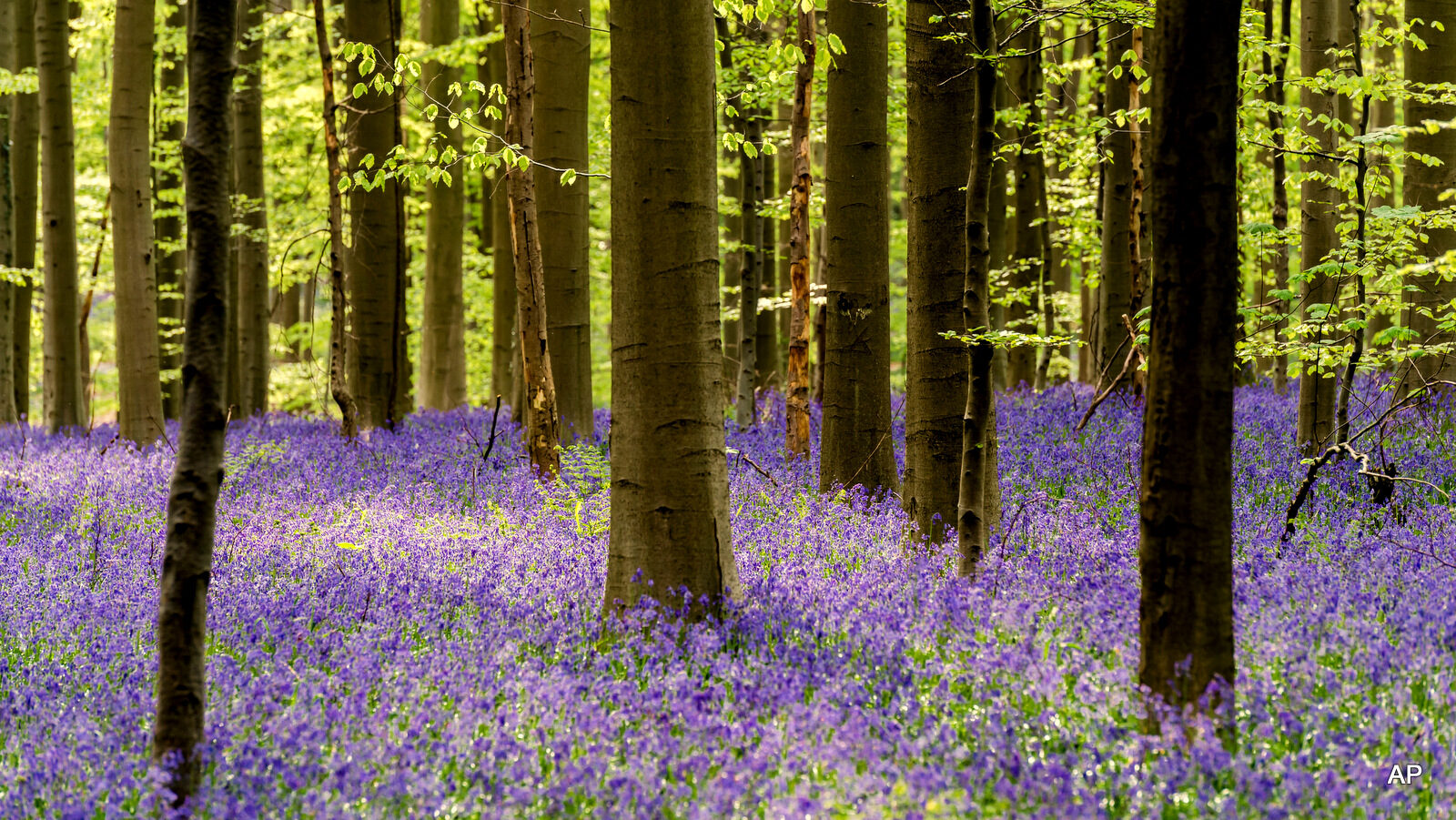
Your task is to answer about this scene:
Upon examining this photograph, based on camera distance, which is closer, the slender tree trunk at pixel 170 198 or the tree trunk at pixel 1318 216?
the tree trunk at pixel 1318 216

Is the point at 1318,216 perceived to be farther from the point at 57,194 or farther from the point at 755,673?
the point at 57,194

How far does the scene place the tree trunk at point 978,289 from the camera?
5277mm

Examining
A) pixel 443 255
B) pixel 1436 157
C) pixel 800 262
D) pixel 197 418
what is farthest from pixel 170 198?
pixel 1436 157

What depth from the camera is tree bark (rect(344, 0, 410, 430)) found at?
1302 centimetres

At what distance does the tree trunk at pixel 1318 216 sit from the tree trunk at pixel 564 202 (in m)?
6.76

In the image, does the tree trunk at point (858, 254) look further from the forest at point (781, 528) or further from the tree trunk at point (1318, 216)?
the tree trunk at point (1318, 216)

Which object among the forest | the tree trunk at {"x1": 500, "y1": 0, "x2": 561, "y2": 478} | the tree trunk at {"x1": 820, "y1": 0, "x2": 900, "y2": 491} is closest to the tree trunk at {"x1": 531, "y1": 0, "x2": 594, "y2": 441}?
the forest

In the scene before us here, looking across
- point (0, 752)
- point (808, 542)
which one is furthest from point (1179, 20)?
point (0, 752)

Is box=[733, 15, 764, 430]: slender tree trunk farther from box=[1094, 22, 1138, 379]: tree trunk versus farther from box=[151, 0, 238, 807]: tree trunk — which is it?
box=[151, 0, 238, 807]: tree trunk

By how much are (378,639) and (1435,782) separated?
160 inches

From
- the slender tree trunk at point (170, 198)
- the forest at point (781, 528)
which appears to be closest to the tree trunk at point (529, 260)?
the forest at point (781, 528)

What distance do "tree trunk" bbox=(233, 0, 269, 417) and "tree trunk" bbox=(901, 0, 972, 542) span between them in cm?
1258

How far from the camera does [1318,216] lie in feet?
33.0

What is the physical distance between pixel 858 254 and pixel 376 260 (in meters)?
7.30
